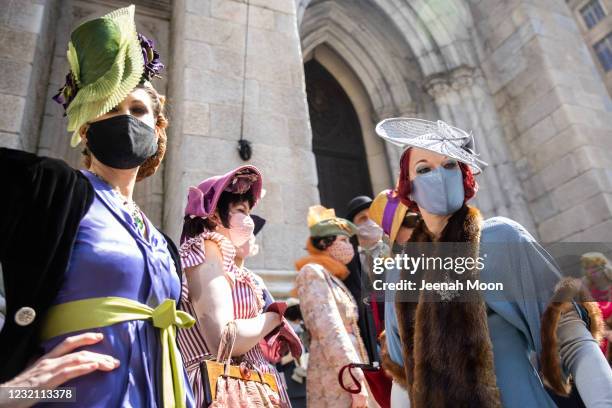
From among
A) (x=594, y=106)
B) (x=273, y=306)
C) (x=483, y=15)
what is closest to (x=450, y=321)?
(x=273, y=306)

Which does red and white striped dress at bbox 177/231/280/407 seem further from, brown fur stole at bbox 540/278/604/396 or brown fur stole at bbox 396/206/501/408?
brown fur stole at bbox 540/278/604/396

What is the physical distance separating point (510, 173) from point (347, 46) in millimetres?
3902

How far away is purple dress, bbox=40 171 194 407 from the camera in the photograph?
1.21m

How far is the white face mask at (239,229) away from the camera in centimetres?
216

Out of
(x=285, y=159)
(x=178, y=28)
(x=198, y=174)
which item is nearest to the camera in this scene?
(x=198, y=174)

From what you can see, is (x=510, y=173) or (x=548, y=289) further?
(x=510, y=173)

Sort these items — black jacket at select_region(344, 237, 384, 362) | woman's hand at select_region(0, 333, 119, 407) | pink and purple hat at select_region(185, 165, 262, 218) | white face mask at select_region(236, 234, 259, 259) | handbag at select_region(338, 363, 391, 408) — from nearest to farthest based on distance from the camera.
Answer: woman's hand at select_region(0, 333, 119, 407), handbag at select_region(338, 363, 391, 408), pink and purple hat at select_region(185, 165, 262, 218), white face mask at select_region(236, 234, 259, 259), black jacket at select_region(344, 237, 384, 362)

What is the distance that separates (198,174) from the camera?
3762mm

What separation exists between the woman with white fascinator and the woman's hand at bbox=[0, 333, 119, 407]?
0.96 metres

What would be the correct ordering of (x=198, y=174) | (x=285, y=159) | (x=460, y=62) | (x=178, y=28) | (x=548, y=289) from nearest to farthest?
(x=548, y=289) → (x=198, y=174) → (x=285, y=159) → (x=178, y=28) → (x=460, y=62)

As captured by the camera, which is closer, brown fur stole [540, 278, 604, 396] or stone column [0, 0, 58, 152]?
brown fur stole [540, 278, 604, 396]

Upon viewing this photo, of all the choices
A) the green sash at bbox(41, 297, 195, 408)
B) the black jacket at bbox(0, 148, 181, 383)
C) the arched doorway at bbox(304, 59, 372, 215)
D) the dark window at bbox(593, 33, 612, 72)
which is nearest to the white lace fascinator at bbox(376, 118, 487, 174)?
the green sash at bbox(41, 297, 195, 408)

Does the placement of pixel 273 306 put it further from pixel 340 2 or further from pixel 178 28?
pixel 340 2

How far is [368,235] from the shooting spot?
3586mm
